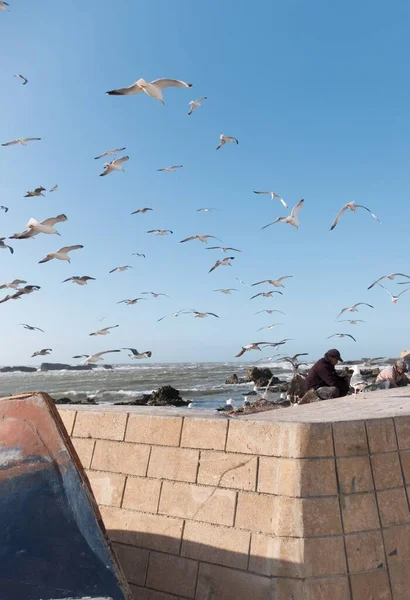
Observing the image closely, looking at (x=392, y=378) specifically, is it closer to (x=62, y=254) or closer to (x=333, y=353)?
(x=333, y=353)

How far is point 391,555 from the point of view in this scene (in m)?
3.67

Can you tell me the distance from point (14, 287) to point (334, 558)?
1349 cm

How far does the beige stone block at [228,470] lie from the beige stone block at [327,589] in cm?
68

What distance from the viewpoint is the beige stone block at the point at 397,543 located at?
145 inches

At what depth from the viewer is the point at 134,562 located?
4.13 metres

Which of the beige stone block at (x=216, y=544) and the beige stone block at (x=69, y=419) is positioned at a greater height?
the beige stone block at (x=69, y=419)

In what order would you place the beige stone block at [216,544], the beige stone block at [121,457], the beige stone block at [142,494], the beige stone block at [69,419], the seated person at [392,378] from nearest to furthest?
the beige stone block at [216,544], the beige stone block at [142,494], the beige stone block at [121,457], the beige stone block at [69,419], the seated person at [392,378]

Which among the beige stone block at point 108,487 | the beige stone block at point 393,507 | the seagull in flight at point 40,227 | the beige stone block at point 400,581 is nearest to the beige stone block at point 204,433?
the beige stone block at point 108,487

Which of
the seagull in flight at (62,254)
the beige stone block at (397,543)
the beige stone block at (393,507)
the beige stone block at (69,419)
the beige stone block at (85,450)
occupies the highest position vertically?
the seagull in flight at (62,254)

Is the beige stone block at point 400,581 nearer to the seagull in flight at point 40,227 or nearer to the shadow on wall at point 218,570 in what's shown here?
the shadow on wall at point 218,570

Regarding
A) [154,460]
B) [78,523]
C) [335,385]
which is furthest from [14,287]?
[78,523]

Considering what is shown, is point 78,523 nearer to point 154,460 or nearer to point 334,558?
point 154,460

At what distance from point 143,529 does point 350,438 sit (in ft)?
5.61

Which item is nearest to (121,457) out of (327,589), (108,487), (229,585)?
(108,487)
